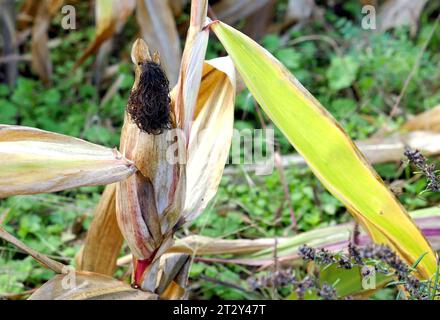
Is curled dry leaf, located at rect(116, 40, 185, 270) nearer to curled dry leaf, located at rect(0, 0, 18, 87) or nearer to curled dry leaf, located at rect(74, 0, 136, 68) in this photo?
curled dry leaf, located at rect(74, 0, 136, 68)

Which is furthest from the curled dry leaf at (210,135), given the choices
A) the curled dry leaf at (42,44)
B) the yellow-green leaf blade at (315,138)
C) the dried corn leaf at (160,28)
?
the curled dry leaf at (42,44)

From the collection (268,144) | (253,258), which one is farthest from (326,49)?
(253,258)

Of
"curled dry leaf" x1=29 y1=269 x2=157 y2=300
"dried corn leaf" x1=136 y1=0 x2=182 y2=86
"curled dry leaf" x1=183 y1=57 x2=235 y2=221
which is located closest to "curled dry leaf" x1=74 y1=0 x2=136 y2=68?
"dried corn leaf" x1=136 y1=0 x2=182 y2=86

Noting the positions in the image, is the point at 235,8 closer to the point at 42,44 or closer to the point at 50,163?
the point at 42,44

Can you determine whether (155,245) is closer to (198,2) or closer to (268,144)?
(198,2)

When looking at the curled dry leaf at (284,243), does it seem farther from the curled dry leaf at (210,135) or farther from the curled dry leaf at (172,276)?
the curled dry leaf at (210,135)

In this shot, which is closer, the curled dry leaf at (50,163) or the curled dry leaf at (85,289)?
the curled dry leaf at (50,163)
